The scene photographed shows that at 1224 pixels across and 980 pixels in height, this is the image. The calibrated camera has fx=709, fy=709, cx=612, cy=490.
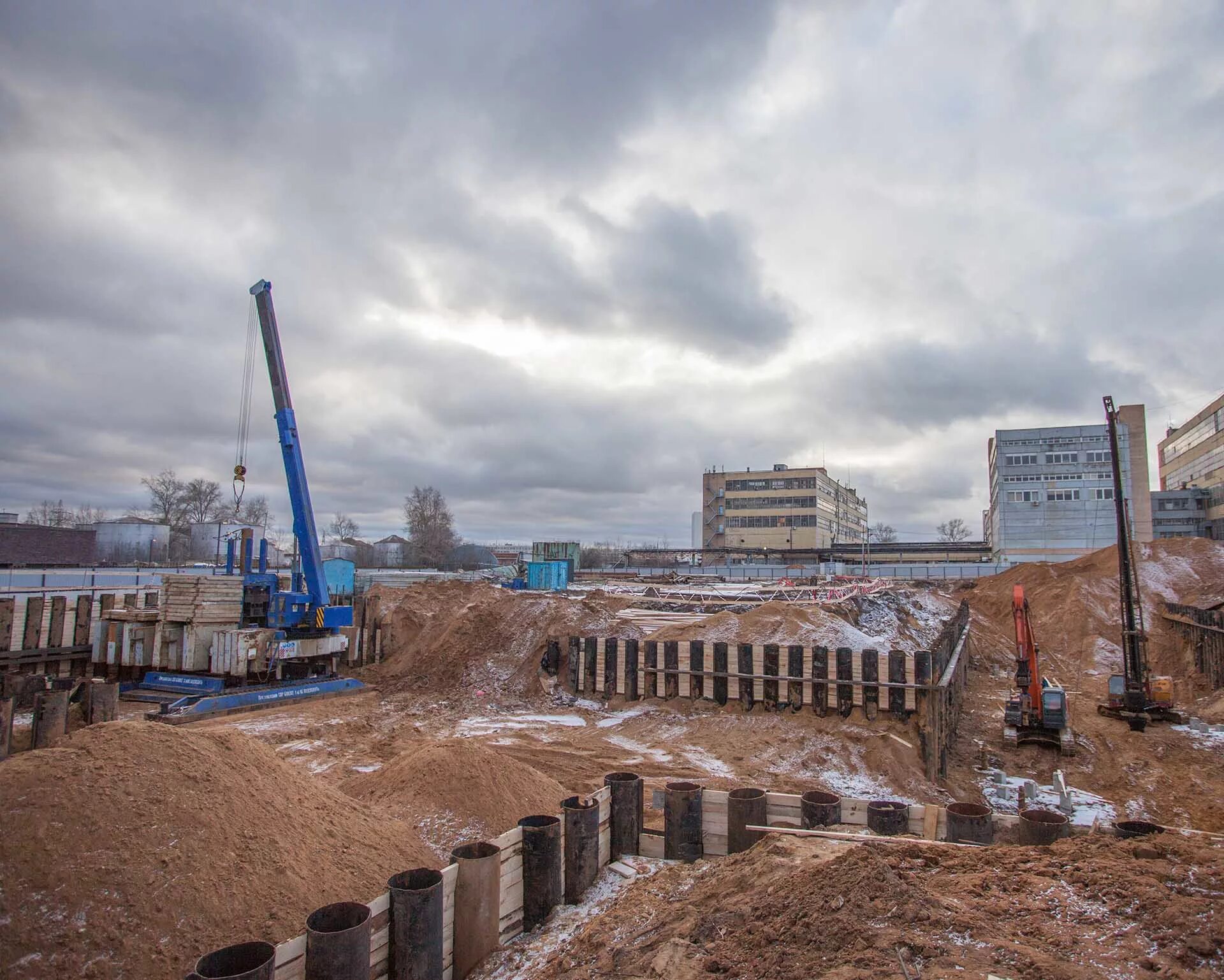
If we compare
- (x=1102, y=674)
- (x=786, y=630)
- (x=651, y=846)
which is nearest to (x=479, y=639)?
(x=786, y=630)

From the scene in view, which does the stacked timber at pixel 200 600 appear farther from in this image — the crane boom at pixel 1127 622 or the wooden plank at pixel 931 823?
the crane boom at pixel 1127 622

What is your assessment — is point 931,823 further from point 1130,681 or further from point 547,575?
point 547,575

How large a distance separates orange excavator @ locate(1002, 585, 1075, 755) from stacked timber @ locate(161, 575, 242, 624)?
16515mm

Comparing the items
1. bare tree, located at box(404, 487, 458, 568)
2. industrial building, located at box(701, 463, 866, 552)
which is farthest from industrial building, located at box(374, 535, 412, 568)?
industrial building, located at box(701, 463, 866, 552)

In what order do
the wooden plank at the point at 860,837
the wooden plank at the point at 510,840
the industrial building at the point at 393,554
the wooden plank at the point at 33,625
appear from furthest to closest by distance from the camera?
the industrial building at the point at 393,554 < the wooden plank at the point at 33,625 < the wooden plank at the point at 510,840 < the wooden plank at the point at 860,837

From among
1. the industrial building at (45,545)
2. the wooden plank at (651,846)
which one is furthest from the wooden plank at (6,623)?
the industrial building at (45,545)

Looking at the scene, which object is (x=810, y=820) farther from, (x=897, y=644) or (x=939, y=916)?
(x=897, y=644)

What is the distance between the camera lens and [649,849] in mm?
7051

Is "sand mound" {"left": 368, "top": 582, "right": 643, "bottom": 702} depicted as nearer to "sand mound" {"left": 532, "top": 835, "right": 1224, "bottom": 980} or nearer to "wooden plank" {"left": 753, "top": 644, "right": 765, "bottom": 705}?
"wooden plank" {"left": 753, "top": 644, "right": 765, "bottom": 705}

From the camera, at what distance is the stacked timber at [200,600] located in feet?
50.8

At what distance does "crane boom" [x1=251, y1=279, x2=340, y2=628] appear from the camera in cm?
1684

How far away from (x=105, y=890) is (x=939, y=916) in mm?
5075

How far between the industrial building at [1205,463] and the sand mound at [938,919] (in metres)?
69.1

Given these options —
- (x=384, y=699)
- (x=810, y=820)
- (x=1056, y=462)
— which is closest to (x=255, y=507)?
(x=384, y=699)
